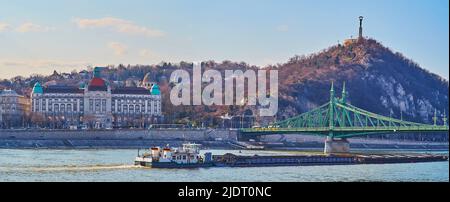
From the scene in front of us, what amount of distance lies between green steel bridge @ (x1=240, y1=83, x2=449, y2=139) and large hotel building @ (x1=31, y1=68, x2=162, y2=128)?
12.6 m

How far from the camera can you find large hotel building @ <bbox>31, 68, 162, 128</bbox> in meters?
73.5

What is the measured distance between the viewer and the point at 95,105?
7494cm

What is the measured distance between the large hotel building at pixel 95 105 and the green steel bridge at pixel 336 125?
12.6m

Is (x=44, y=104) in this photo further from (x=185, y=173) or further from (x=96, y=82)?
(x=185, y=173)

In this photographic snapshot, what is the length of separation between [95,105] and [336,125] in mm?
21262

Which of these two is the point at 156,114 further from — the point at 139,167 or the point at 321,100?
the point at 139,167

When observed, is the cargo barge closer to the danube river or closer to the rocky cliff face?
the danube river

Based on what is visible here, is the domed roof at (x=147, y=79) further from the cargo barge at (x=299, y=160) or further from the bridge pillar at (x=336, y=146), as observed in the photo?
the cargo barge at (x=299, y=160)

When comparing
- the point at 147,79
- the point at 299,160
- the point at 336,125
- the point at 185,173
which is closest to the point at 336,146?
the point at 336,125

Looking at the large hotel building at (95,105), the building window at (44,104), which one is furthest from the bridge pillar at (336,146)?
the building window at (44,104)

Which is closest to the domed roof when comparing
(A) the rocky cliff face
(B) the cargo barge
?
(A) the rocky cliff face

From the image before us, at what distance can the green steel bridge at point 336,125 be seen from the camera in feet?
166
